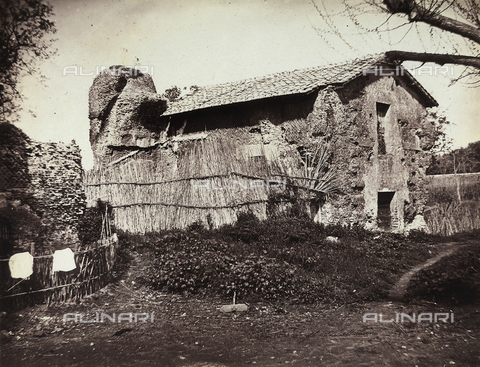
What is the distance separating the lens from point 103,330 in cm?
493

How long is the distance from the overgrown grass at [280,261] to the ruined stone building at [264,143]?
2.30 ft

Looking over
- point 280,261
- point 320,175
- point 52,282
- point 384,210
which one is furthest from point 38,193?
point 384,210

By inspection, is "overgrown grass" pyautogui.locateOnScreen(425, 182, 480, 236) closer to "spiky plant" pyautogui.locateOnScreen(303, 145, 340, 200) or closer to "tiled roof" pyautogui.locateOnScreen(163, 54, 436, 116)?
"tiled roof" pyautogui.locateOnScreen(163, 54, 436, 116)

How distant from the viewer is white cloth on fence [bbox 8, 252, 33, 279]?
511 cm

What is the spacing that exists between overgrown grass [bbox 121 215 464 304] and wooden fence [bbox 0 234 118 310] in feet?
3.44

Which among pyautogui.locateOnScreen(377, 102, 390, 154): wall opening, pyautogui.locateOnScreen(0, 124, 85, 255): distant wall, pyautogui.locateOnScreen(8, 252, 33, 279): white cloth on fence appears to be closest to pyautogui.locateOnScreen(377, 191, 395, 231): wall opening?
pyautogui.locateOnScreen(377, 102, 390, 154): wall opening

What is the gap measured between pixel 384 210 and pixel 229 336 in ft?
26.1

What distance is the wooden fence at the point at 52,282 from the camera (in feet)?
16.6

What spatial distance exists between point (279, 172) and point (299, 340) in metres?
4.53

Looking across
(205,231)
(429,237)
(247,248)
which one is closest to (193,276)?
(247,248)

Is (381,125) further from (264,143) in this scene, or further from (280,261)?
(280,261)

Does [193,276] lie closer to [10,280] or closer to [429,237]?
[10,280]

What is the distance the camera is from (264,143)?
1002 cm

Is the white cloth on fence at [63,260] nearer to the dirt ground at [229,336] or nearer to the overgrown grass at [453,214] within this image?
the dirt ground at [229,336]
